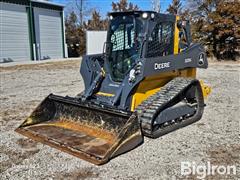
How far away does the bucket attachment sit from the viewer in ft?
13.3

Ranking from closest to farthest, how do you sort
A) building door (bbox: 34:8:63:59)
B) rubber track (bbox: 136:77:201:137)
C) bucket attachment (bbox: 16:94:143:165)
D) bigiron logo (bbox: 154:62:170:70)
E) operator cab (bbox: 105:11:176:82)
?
bucket attachment (bbox: 16:94:143:165)
rubber track (bbox: 136:77:201:137)
bigiron logo (bbox: 154:62:170:70)
operator cab (bbox: 105:11:176:82)
building door (bbox: 34:8:63:59)

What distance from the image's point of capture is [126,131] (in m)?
4.03

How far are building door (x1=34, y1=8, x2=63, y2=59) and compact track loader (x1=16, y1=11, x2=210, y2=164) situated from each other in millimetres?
17823

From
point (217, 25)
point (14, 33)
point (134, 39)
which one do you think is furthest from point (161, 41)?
point (14, 33)

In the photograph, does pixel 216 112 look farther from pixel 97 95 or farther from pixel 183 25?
pixel 97 95

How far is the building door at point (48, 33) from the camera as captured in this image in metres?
22.6

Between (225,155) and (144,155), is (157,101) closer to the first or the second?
(144,155)

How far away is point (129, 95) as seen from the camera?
492 cm

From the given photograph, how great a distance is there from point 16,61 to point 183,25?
17.0 metres

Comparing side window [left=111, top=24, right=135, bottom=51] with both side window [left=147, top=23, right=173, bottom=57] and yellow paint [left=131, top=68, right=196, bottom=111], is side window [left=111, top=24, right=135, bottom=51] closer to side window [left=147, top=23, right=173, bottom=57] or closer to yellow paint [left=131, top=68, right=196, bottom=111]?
side window [left=147, top=23, right=173, bottom=57]

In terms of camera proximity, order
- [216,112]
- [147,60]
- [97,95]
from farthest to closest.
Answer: [216,112]
[97,95]
[147,60]

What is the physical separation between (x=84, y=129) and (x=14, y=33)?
17.6 m

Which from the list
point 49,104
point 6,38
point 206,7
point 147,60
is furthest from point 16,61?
point 147,60

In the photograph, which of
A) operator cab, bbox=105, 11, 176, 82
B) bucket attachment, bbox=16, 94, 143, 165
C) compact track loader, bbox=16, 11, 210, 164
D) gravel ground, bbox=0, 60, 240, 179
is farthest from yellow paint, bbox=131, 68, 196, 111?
gravel ground, bbox=0, 60, 240, 179
